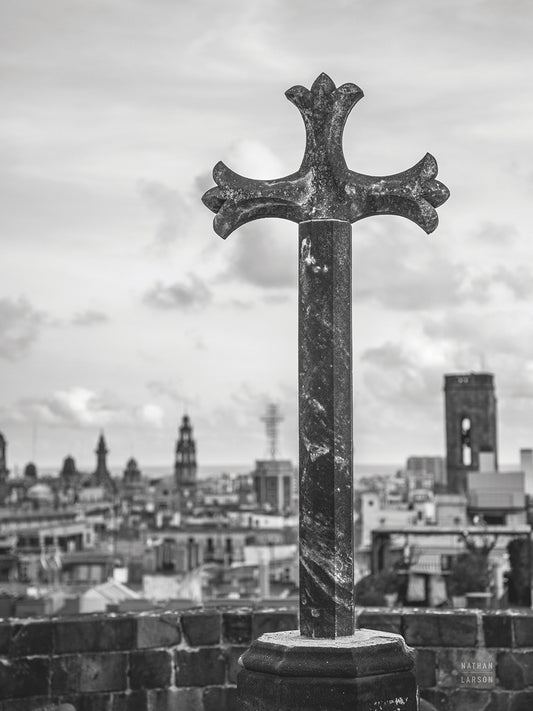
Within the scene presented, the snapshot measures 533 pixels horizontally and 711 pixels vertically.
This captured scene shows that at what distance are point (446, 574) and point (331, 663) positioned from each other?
101ft

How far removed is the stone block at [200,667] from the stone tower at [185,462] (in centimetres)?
14006

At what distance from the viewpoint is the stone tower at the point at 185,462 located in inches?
5920

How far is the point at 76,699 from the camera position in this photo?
8180 mm

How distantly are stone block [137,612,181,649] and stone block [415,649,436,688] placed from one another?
166 cm

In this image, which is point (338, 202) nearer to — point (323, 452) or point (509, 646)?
point (323, 452)

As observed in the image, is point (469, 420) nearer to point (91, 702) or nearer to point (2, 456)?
point (2, 456)

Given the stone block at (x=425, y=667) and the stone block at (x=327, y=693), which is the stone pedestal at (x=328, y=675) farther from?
the stone block at (x=425, y=667)

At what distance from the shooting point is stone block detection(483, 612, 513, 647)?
833 cm

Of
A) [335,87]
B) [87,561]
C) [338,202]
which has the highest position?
[335,87]

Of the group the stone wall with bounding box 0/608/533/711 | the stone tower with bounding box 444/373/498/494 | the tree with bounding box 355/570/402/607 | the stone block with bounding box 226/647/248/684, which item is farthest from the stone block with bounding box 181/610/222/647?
the stone tower with bounding box 444/373/498/494

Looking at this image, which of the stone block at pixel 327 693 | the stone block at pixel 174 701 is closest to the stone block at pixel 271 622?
the stone block at pixel 174 701

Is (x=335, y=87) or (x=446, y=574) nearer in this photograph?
(x=335, y=87)

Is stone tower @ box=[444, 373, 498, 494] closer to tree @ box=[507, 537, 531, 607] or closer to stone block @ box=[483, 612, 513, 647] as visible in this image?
tree @ box=[507, 537, 531, 607]

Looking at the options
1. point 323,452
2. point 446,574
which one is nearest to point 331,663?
point 323,452
